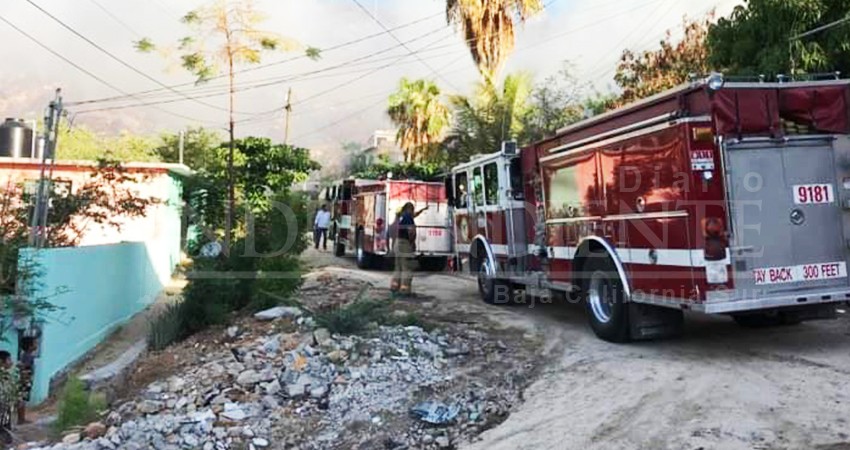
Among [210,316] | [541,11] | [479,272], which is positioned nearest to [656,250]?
[479,272]

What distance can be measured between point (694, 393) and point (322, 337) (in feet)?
13.6

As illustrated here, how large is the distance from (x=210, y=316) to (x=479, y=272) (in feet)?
15.7

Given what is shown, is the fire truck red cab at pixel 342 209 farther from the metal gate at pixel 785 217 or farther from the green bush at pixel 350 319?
the metal gate at pixel 785 217

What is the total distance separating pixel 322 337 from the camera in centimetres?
803

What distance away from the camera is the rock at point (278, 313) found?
10008 mm

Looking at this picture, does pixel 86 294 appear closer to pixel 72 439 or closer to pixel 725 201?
pixel 72 439

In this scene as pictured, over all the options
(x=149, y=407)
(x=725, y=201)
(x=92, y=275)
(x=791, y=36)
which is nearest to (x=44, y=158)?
(x=92, y=275)

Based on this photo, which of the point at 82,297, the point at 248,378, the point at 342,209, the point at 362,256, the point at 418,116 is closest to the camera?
the point at 248,378

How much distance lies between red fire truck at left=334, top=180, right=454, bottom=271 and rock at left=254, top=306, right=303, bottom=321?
6.49 metres

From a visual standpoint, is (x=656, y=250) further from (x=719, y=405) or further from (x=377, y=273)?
(x=377, y=273)

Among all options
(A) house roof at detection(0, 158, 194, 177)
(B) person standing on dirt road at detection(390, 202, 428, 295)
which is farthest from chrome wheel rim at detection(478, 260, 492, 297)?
(A) house roof at detection(0, 158, 194, 177)

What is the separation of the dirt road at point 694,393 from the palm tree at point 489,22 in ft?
51.4

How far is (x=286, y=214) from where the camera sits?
48.5 feet

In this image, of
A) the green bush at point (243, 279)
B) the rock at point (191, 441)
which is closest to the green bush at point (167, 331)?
the green bush at point (243, 279)
